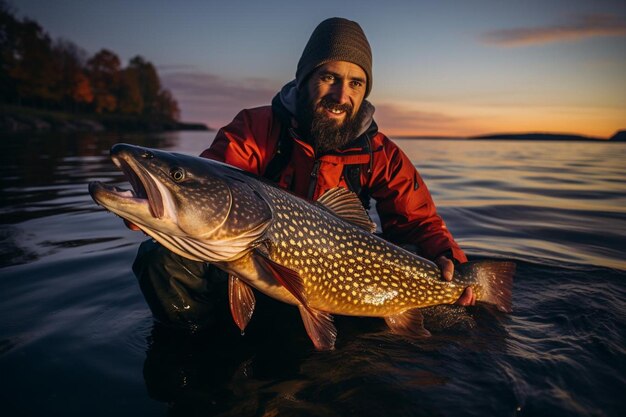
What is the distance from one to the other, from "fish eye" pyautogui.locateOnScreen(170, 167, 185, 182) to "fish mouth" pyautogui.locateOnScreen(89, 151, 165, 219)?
13cm

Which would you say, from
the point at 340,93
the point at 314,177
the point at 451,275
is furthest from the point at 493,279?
the point at 340,93

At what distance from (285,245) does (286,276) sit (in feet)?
0.86

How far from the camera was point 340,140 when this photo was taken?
405cm

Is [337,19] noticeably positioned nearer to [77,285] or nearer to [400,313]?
[400,313]

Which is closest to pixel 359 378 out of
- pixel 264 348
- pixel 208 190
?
pixel 264 348

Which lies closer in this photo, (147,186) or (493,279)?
(147,186)

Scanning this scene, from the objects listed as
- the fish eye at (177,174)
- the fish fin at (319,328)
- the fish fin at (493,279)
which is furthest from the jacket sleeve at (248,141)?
the fish fin at (493,279)

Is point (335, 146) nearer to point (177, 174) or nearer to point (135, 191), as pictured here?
point (177, 174)

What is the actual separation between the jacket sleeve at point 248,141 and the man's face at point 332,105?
40 centimetres

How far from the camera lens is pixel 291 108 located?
13.7 ft

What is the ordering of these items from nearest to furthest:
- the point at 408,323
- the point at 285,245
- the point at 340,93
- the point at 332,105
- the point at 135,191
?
1. the point at 135,191
2. the point at 285,245
3. the point at 408,323
4. the point at 332,105
5. the point at 340,93

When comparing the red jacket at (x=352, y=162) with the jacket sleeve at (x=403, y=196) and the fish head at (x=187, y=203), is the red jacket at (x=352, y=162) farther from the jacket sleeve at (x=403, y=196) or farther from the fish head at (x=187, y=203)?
the fish head at (x=187, y=203)

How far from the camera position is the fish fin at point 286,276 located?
2643mm

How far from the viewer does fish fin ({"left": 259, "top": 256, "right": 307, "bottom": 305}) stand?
104 inches
